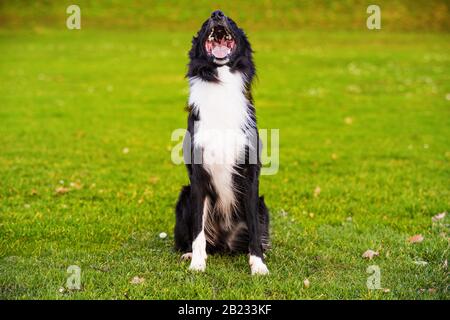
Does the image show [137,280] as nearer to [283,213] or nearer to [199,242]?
[199,242]

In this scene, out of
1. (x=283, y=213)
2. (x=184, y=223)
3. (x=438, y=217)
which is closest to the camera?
(x=184, y=223)

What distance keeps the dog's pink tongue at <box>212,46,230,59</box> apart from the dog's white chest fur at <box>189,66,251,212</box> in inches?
4.7

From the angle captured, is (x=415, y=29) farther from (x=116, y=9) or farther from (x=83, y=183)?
(x=83, y=183)

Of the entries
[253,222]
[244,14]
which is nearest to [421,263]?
[253,222]

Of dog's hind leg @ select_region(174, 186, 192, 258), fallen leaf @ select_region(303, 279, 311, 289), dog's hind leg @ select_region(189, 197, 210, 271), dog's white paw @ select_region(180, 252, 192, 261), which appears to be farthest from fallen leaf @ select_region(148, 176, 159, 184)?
fallen leaf @ select_region(303, 279, 311, 289)

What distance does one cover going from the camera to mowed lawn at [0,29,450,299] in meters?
5.34

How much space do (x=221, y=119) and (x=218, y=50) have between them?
61 cm

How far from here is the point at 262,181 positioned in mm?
9367

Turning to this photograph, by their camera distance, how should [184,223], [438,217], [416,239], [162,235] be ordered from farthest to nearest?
[438,217] < [162,235] < [416,239] < [184,223]

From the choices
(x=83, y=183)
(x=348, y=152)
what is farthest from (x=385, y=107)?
(x=83, y=183)

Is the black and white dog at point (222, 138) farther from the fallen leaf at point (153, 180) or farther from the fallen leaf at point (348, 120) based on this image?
the fallen leaf at point (348, 120)

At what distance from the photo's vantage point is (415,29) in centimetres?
3491

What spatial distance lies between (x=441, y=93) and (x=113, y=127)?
30.8 ft

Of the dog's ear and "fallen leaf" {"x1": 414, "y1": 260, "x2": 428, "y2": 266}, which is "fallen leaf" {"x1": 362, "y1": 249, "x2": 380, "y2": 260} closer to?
"fallen leaf" {"x1": 414, "y1": 260, "x2": 428, "y2": 266}
